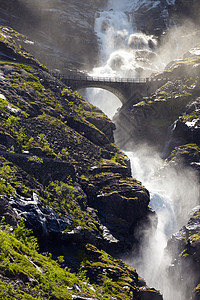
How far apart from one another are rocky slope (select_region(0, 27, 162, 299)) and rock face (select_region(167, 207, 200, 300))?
8.43 meters

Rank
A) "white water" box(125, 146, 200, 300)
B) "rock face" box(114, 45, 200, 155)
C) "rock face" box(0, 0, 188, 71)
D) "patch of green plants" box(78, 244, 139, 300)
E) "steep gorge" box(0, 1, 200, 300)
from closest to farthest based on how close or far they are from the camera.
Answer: "steep gorge" box(0, 1, 200, 300)
"patch of green plants" box(78, 244, 139, 300)
"white water" box(125, 146, 200, 300)
"rock face" box(114, 45, 200, 155)
"rock face" box(0, 0, 188, 71)

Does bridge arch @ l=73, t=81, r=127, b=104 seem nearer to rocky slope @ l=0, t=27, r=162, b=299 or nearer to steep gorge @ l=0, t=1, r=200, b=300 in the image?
steep gorge @ l=0, t=1, r=200, b=300

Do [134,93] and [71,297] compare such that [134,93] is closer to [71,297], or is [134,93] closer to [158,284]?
[158,284]

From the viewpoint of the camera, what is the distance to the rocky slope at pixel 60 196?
2673cm

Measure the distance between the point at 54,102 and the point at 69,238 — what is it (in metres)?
42.1

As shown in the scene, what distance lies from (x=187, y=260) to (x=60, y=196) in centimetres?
3054

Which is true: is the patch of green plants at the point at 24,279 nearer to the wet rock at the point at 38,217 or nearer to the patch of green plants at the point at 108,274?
the wet rock at the point at 38,217

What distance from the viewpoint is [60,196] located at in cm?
4878

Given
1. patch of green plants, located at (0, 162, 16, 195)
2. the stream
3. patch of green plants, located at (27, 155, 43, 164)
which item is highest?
the stream

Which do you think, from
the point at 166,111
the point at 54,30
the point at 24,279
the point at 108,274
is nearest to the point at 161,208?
the point at 108,274

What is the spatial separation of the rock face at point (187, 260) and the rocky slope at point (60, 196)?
8.43 m

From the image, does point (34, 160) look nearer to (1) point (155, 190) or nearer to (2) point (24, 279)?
(2) point (24, 279)

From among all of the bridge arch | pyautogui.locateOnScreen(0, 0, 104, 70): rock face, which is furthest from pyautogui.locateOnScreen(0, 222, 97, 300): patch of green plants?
pyautogui.locateOnScreen(0, 0, 104, 70): rock face

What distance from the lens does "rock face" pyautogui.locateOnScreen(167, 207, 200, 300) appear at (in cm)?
6294
